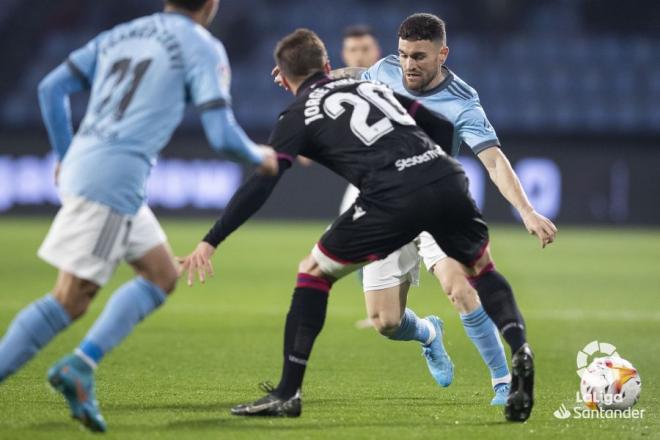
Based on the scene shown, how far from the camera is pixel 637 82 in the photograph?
22828mm

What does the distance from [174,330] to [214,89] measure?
457 cm

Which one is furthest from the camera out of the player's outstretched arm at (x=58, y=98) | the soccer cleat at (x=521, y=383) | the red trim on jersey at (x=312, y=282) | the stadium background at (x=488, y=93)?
the stadium background at (x=488, y=93)

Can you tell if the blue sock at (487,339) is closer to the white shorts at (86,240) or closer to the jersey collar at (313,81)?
the jersey collar at (313,81)

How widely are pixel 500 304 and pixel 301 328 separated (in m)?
0.89

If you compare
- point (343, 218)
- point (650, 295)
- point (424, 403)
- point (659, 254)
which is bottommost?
point (659, 254)

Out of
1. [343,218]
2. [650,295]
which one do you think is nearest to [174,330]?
[343,218]

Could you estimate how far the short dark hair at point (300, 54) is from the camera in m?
4.97

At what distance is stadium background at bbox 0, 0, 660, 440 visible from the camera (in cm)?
530

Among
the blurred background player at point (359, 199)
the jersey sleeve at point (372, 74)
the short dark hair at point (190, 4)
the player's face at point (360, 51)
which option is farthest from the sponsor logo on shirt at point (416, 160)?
the player's face at point (360, 51)

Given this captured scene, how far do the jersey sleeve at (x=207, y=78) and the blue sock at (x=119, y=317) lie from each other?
78 centimetres

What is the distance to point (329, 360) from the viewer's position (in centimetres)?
723

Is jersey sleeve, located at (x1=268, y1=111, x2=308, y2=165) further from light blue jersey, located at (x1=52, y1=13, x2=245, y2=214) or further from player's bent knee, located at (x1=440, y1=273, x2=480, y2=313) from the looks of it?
player's bent knee, located at (x1=440, y1=273, x2=480, y2=313)

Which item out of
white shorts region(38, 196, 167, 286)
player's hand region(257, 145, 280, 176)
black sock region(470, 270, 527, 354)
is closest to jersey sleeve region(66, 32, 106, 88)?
white shorts region(38, 196, 167, 286)

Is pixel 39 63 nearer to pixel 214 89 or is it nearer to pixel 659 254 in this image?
pixel 659 254
